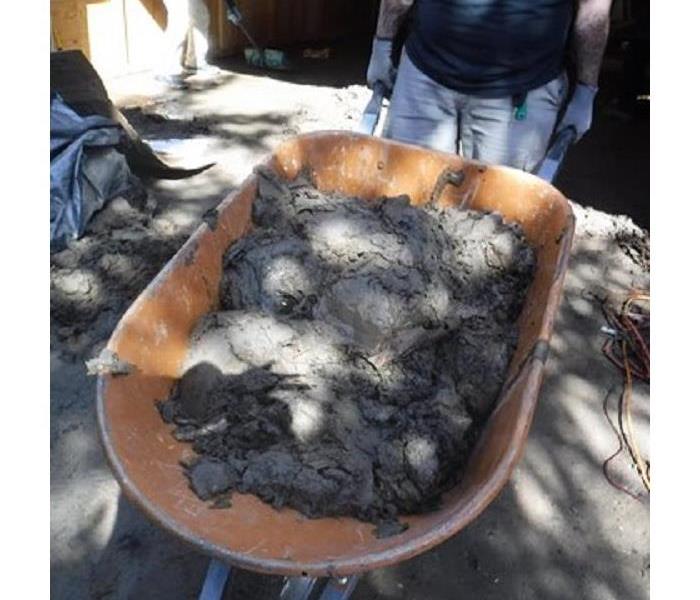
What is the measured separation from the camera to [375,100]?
3234 millimetres

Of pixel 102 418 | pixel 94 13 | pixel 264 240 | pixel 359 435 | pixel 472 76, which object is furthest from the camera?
pixel 94 13

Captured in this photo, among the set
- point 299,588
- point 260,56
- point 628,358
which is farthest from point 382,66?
point 260,56

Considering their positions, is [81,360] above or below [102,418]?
below

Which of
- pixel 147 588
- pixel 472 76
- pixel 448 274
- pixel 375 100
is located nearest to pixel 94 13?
pixel 375 100

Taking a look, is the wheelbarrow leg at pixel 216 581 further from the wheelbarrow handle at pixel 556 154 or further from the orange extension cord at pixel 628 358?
the wheelbarrow handle at pixel 556 154

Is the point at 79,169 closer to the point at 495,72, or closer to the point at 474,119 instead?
Answer: the point at 474,119

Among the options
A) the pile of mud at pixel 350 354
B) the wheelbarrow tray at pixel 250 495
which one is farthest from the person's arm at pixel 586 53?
the pile of mud at pixel 350 354

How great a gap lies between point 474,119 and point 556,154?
45 centimetres

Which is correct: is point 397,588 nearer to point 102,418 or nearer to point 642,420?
point 102,418

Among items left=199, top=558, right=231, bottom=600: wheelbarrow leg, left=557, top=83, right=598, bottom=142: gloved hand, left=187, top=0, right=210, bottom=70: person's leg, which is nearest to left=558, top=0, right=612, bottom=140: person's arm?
left=557, top=83, right=598, bottom=142: gloved hand

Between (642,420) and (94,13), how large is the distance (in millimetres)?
5296

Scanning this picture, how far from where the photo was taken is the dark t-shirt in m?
2.78

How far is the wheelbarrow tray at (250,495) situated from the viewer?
1536mm

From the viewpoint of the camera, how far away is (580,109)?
2943mm
